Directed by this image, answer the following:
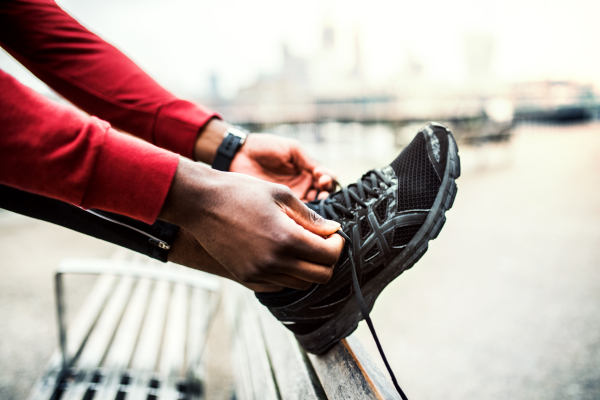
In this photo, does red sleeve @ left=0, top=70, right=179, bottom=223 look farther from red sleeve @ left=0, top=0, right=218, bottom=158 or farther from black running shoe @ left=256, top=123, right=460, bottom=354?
red sleeve @ left=0, top=0, right=218, bottom=158

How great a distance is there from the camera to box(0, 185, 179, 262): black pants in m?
0.86

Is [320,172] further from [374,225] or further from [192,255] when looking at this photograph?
[192,255]

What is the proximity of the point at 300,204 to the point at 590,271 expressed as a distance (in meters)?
3.03

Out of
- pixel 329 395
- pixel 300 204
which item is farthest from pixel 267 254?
pixel 329 395

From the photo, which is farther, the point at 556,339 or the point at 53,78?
the point at 556,339

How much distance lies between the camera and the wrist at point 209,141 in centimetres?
143

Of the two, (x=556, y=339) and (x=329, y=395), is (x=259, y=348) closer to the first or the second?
(x=329, y=395)

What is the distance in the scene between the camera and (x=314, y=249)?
715mm

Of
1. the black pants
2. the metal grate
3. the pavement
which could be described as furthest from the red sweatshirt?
the pavement

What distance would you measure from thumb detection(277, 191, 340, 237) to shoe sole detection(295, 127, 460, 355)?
0.84 ft

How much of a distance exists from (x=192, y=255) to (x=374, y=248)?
490 millimetres

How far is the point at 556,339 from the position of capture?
6.64 feet

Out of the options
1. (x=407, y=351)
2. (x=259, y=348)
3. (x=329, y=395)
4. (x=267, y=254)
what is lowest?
(x=407, y=351)

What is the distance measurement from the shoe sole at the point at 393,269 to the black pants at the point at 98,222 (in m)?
0.47
